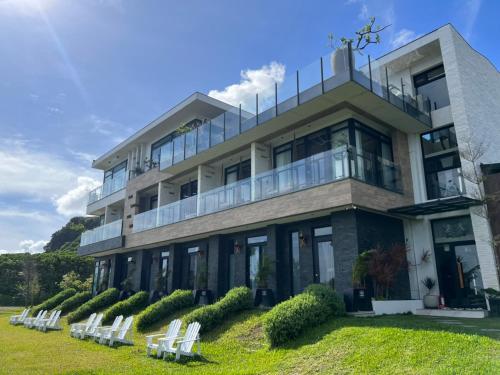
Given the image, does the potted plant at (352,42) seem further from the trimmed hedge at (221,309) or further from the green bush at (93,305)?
the green bush at (93,305)

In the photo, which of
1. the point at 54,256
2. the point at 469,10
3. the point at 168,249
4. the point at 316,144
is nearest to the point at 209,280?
the point at 168,249

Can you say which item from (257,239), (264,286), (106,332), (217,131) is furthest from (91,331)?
(217,131)

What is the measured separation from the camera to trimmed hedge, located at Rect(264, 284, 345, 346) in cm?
912

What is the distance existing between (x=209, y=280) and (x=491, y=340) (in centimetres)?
1216

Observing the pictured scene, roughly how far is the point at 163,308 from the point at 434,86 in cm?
1364

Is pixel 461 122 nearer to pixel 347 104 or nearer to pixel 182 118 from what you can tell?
pixel 347 104

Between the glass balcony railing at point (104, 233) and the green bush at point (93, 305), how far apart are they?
13.7ft

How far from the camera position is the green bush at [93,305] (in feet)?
62.3

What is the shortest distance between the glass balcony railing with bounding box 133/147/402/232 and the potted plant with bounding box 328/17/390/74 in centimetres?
259

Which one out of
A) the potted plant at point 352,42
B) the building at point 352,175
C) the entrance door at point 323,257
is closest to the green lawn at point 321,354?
the entrance door at point 323,257

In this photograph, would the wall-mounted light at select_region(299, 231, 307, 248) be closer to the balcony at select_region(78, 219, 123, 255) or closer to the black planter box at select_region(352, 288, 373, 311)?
the black planter box at select_region(352, 288, 373, 311)

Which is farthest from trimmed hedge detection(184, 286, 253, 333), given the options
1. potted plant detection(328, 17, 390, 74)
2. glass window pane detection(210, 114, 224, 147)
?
potted plant detection(328, 17, 390, 74)

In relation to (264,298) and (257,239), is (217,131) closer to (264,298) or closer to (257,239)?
(257,239)

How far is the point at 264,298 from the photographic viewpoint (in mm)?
13945
